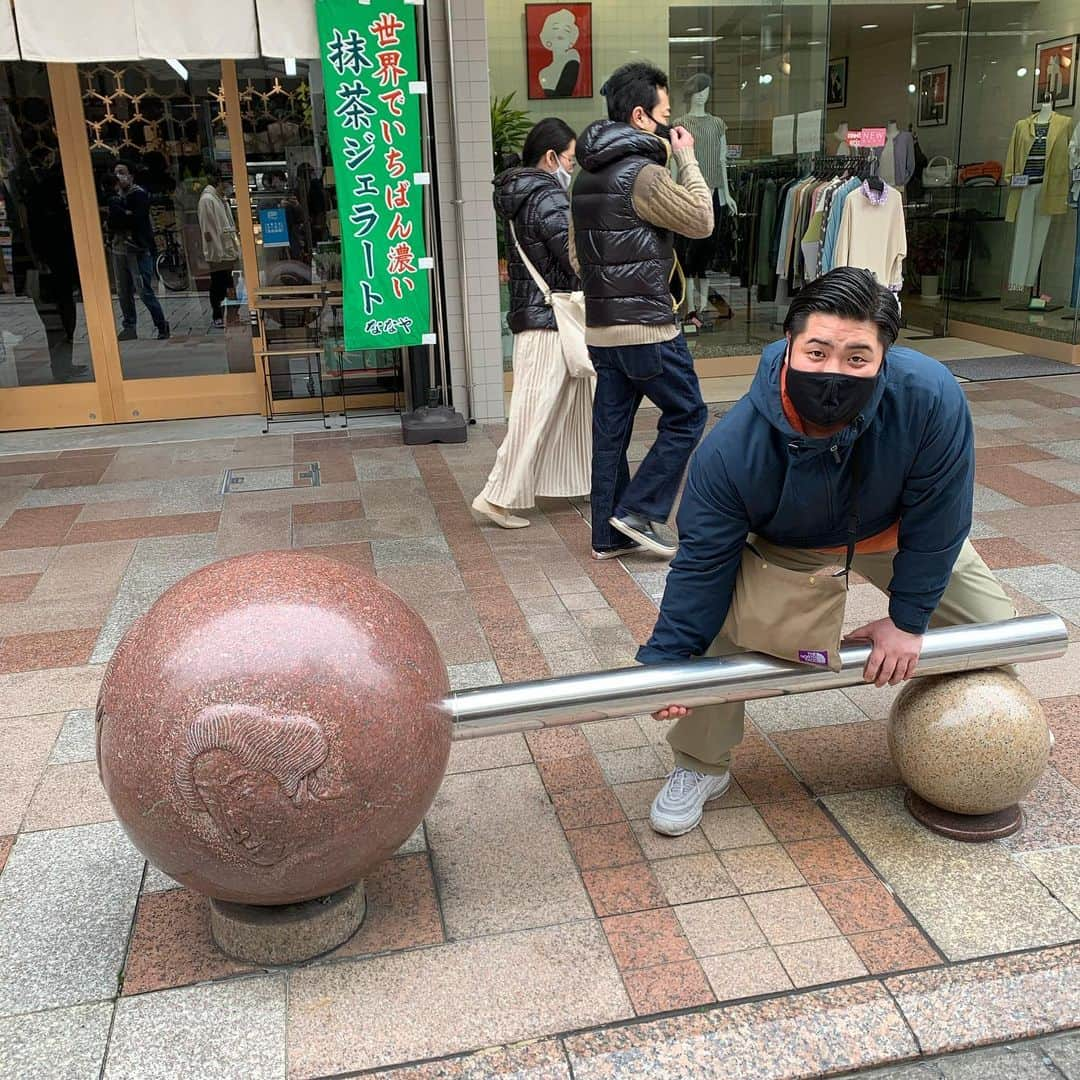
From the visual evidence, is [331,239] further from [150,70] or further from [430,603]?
[430,603]

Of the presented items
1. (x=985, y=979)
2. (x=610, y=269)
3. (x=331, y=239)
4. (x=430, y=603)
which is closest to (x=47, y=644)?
(x=430, y=603)

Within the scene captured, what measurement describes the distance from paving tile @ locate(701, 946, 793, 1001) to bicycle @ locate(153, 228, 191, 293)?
744 centimetres

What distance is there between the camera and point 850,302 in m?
2.57

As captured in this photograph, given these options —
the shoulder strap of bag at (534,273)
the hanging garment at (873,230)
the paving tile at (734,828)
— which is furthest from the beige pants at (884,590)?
the hanging garment at (873,230)

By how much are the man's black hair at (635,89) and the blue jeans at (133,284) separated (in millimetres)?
4964

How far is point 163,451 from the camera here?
7.98 metres

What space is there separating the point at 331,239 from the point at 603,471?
14.1ft

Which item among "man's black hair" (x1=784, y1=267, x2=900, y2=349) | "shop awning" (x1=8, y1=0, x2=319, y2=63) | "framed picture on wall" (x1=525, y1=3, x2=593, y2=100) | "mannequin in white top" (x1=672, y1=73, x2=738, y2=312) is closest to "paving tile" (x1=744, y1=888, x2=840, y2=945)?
"man's black hair" (x1=784, y1=267, x2=900, y2=349)

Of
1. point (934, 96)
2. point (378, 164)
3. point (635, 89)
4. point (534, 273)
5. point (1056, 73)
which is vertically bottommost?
point (534, 273)

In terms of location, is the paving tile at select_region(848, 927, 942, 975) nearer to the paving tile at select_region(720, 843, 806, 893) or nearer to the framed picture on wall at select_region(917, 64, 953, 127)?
the paving tile at select_region(720, 843, 806, 893)

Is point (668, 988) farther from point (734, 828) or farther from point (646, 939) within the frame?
point (734, 828)

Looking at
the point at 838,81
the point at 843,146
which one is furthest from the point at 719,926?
the point at 838,81

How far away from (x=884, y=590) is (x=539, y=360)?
10.1 ft

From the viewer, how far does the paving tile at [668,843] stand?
3203 millimetres
